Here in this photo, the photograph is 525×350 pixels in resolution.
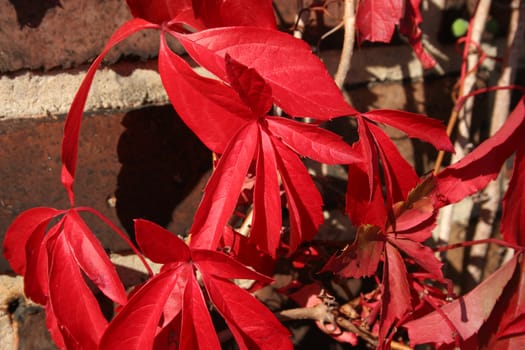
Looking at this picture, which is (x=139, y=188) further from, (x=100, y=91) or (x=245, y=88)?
(x=245, y=88)

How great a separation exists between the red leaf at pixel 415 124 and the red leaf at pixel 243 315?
17 centimetres

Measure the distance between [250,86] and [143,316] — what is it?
0.56ft

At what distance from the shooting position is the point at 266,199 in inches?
13.2

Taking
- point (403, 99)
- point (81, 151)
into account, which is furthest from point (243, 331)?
point (403, 99)

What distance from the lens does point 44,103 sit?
477mm

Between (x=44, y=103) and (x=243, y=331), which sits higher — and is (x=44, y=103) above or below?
above

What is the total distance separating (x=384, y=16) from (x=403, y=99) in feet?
0.62

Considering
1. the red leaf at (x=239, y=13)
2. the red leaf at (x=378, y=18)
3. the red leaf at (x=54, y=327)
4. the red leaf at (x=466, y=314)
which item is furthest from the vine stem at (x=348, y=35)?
the red leaf at (x=54, y=327)

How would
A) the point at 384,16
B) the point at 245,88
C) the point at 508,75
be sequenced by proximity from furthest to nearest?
the point at 508,75 < the point at 384,16 < the point at 245,88

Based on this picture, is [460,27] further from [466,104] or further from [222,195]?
[222,195]

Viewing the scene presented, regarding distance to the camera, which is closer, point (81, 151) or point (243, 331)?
point (243, 331)

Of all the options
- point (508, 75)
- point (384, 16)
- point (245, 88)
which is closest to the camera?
point (245, 88)

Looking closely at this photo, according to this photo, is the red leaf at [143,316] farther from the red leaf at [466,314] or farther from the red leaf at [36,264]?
the red leaf at [466,314]

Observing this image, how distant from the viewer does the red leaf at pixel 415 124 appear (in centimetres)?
38
